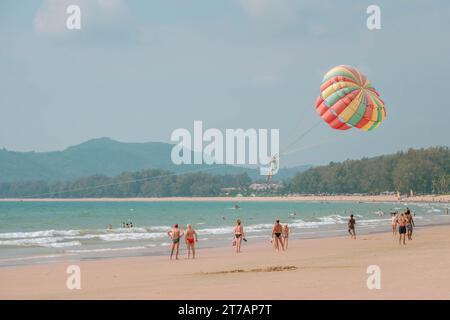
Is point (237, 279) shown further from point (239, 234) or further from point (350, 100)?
point (350, 100)

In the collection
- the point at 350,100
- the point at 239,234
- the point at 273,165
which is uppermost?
the point at 350,100

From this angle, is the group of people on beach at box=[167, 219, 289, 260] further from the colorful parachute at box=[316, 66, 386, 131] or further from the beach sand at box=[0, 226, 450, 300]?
the colorful parachute at box=[316, 66, 386, 131]

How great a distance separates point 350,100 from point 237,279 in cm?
1107

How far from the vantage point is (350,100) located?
23516 mm

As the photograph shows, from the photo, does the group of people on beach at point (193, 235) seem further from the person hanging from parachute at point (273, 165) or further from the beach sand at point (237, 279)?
the person hanging from parachute at point (273, 165)

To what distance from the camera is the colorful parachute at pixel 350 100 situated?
2348cm

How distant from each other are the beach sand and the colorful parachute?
5.48m

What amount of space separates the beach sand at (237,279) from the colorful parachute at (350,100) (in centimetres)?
548

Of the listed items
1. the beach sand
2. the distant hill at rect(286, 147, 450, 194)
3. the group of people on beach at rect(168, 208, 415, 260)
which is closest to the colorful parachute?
the group of people on beach at rect(168, 208, 415, 260)


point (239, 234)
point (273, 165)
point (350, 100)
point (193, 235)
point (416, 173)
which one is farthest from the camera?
point (416, 173)

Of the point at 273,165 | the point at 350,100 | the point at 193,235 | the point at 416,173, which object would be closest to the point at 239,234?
the point at 193,235

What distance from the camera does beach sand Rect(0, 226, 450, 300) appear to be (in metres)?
11.6

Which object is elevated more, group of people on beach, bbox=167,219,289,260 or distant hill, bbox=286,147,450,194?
distant hill, bbox=286,147,450,194
